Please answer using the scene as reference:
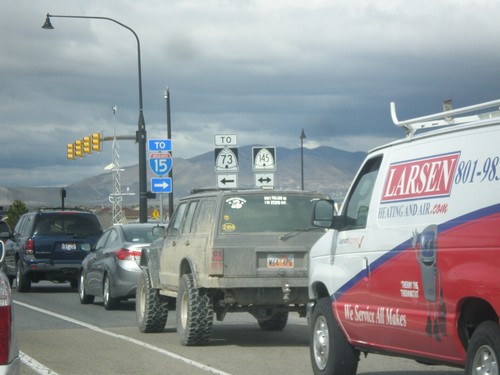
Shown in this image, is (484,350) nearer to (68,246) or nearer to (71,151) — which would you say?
(68,246)

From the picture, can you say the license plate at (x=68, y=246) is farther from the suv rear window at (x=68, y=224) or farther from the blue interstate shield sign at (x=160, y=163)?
the blue interstate shield sign at (x=160, y=163)

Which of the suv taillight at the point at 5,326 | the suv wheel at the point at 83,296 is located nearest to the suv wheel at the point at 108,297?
the suv wheel at the point at 83,296

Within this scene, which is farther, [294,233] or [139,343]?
[139,343]

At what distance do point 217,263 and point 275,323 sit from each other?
321 cm

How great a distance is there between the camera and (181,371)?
452 inches

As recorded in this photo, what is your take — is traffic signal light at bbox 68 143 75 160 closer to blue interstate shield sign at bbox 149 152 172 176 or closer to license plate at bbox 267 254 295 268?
blue interstate shield sign at bbox 149 152 172 176

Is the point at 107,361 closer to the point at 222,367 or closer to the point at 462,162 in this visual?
the point at 222,367

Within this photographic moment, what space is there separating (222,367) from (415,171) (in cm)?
411

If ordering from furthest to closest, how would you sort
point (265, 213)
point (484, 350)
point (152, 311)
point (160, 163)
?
point (160, 163)
point (152, 311)
point (265, 213)
point (484, 350)

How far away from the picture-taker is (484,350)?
739 centimetres

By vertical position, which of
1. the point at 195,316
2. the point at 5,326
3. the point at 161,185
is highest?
the point at 161,185

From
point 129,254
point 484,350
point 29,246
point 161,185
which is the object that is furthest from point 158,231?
point 161,185

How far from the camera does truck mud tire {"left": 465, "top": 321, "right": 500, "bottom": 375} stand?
23.7 ft

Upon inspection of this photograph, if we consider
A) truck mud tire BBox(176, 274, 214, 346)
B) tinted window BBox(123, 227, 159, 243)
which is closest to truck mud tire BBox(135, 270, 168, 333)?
truck mud tire BBox(176, 274, 214, 346)
